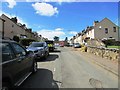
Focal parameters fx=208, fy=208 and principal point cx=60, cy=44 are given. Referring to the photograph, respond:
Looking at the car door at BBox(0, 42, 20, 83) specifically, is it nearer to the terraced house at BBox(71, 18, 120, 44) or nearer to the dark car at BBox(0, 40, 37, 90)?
the dark car at BBox(0, 40, 37, 90)

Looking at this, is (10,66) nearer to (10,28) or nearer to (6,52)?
(6,52)

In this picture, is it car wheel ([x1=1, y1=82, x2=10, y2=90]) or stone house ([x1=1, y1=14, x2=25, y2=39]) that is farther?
stone house ([x1=1, y1=14, x2=25, y2=39])

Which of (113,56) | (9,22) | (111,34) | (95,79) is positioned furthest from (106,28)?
(95,79)

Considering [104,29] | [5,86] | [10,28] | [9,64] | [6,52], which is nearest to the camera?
[5,86]

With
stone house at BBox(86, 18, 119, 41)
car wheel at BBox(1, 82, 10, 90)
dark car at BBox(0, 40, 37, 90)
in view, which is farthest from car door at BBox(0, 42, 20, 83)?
stone house at BBox(86, 18, 119, 41)

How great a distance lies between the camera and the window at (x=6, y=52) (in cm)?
603

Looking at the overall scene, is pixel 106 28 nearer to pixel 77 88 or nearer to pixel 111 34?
pixel 111 34

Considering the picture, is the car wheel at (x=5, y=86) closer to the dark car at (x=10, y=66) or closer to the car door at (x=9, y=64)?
the dark car at (x=10, y=66)

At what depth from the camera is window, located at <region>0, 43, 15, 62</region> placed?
6.03 m

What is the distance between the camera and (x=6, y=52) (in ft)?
20.5

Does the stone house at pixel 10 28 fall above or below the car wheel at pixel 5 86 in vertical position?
above

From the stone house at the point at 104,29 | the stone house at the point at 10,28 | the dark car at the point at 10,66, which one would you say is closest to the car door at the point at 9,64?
the dark car at the point at 10,66

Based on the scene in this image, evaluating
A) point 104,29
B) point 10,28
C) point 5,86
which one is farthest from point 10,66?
point 104,29

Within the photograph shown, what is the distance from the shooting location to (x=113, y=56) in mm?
16438
